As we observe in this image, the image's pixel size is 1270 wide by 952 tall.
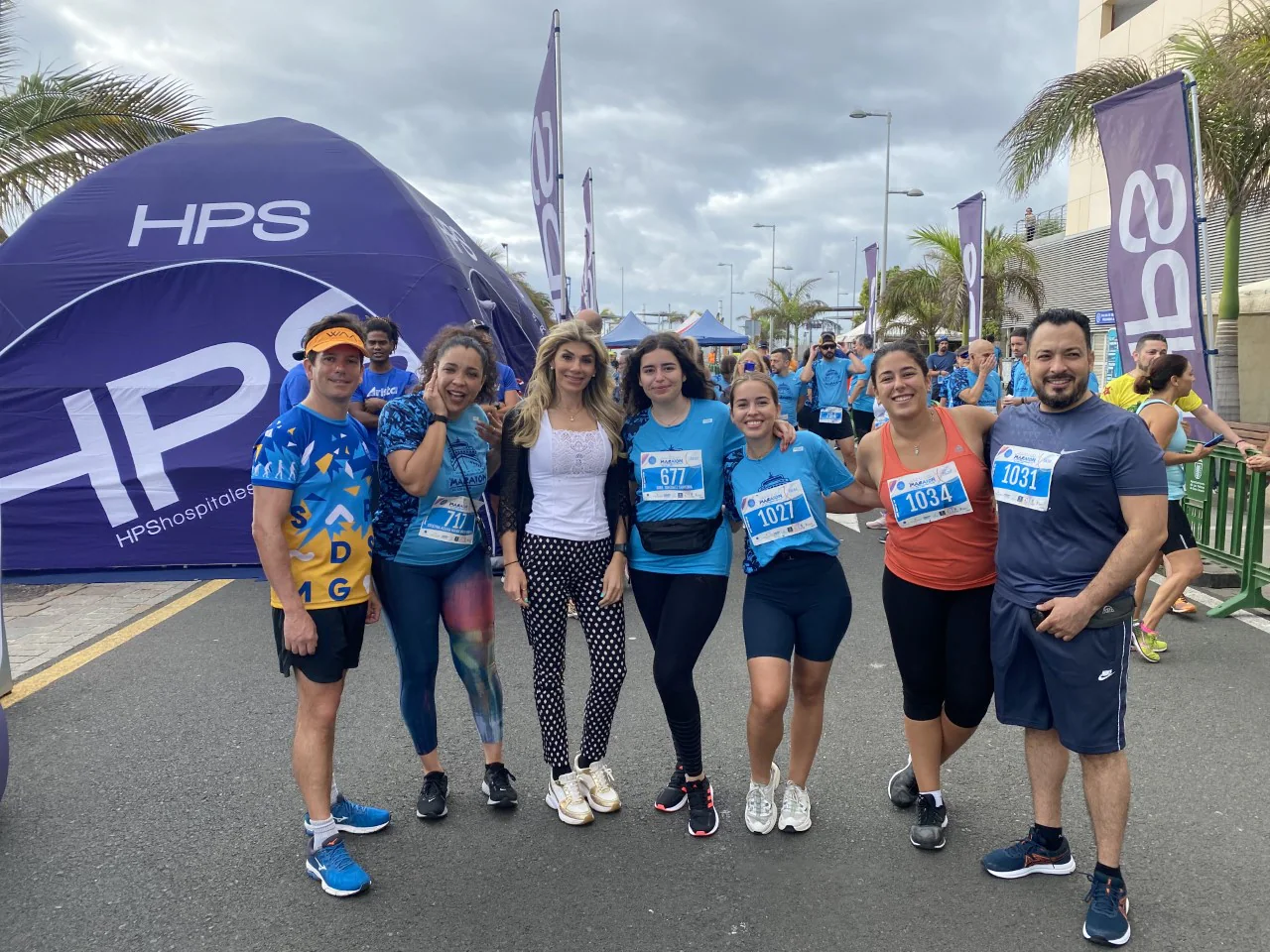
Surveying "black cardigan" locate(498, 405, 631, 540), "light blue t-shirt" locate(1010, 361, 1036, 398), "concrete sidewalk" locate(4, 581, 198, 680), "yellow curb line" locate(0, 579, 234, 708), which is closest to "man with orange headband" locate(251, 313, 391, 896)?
"black cardigan" locate(498, 405, 631, 540)

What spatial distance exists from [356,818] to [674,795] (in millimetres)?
1121

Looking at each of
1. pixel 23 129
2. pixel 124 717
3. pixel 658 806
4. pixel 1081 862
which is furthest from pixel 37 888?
pixel 23 129

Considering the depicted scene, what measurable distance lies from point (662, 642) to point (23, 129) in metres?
10.2

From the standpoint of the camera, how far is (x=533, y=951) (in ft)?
8.32

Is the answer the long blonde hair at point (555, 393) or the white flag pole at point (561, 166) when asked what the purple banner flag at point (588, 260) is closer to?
the white flag pole at point (561, 166)

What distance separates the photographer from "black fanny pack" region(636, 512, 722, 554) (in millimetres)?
3168

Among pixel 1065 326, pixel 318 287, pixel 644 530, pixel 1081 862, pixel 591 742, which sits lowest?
pixel 1081 862

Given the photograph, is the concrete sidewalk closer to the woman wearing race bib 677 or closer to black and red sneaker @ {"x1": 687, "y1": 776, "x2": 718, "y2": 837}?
black and red sneaker @ {"x1": 687, "y1": 776, "x2": 718, "y2": 837}

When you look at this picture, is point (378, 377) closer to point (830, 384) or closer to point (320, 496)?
point (320, 496)

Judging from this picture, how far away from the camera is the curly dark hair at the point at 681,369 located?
10.5 feet

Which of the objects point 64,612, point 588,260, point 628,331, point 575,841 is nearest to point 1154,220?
point 575,841

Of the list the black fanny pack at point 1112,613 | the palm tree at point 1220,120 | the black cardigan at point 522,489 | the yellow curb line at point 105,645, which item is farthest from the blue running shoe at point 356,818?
the palm tree at point 1220,120

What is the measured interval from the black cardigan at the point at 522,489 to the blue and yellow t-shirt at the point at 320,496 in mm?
531

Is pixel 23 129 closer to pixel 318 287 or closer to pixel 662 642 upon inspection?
pixel 318 287
